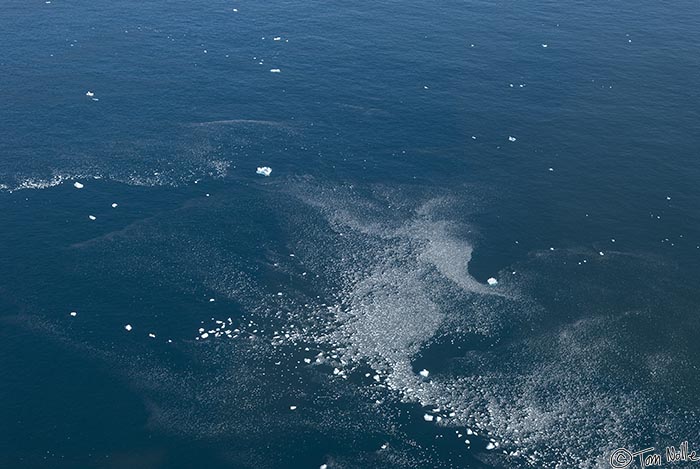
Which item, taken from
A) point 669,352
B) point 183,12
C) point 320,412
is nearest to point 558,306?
point 669,352

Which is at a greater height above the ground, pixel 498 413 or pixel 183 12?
pixel 183 12

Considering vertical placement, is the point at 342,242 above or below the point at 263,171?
below

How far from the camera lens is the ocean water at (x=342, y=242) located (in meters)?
89.9

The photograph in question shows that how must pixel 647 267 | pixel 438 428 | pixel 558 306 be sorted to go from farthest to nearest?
pixel 647 267, pixel 558 306, pixel 438 428

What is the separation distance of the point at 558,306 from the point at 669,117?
2632 inches

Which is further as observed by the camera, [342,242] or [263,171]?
[263,171]

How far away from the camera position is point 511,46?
177500 mm

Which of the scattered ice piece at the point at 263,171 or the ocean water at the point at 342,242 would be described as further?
the scattered ice piece at the point at 263,171

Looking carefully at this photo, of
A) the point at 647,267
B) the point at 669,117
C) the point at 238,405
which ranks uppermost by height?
the point at 669,117

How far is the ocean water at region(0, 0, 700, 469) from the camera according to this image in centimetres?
8994

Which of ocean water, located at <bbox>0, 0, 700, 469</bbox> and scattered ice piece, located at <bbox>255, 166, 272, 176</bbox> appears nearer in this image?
ocean water, located at <bbox>0, 0, 700, 469</bbox>

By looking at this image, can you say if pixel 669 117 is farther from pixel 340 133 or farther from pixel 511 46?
pixel 340 133

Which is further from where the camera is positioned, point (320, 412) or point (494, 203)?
point (494, 203)

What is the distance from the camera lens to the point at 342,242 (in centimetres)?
11775
